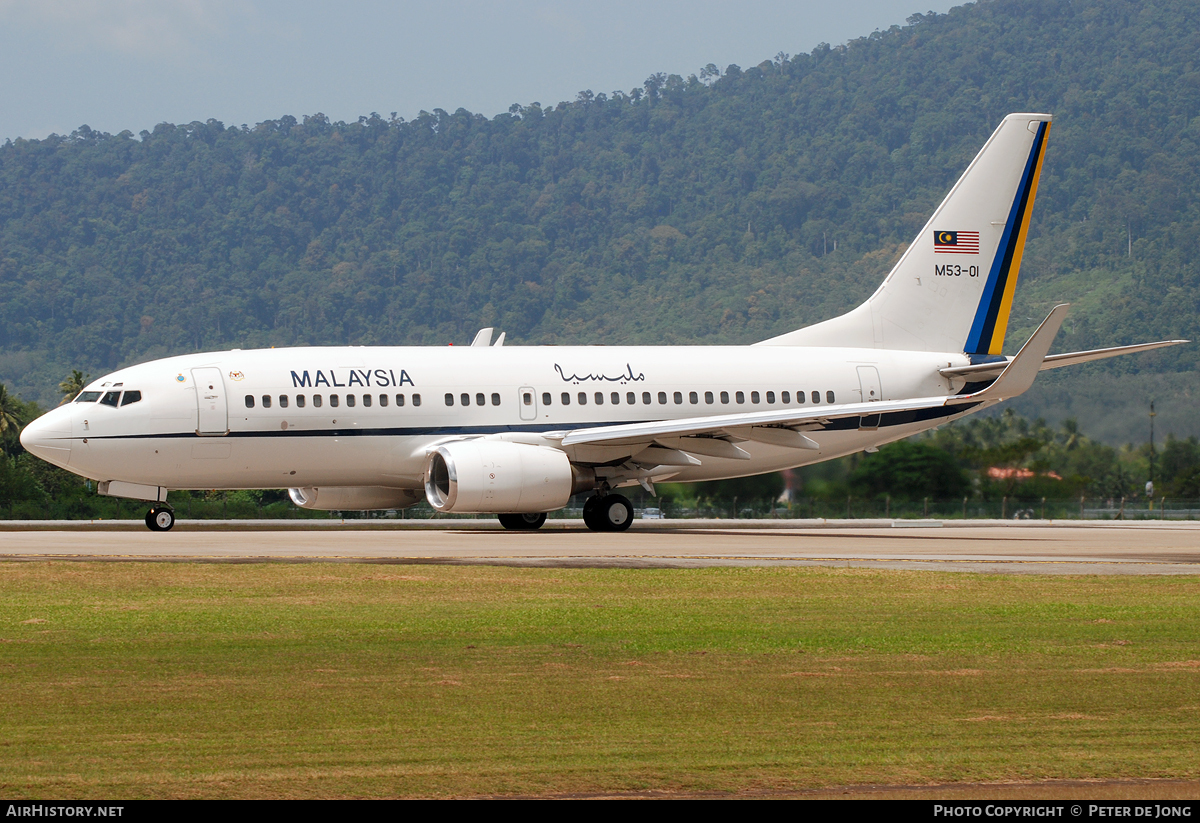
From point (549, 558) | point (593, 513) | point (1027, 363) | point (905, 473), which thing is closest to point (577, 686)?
point (549, 558)

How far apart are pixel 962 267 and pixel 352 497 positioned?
53.7ft

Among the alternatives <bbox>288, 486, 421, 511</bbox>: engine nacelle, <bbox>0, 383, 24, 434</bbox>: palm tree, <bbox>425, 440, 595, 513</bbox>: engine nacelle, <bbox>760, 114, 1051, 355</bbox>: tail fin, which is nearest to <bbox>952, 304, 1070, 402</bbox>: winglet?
<bbox>760, 114, 1051, 355</bbox>: tail fin

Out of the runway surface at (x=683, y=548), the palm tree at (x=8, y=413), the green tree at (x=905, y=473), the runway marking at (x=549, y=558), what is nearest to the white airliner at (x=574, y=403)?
the runway surface at (x=683, y=548)

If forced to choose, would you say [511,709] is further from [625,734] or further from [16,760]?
[16,760]

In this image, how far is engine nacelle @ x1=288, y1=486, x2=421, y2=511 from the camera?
114 feet

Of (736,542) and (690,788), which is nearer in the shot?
(690,788)

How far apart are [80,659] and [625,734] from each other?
545cm

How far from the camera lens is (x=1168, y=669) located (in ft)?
42.6

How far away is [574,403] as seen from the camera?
3456 centimetres

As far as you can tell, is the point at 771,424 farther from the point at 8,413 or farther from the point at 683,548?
the point at 8,413

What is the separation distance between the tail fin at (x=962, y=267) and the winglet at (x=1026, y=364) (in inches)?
223

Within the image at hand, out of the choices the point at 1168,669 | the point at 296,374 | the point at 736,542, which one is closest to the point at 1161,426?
the point at 736,542

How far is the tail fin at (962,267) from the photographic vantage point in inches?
1519

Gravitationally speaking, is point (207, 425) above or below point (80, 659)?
above
